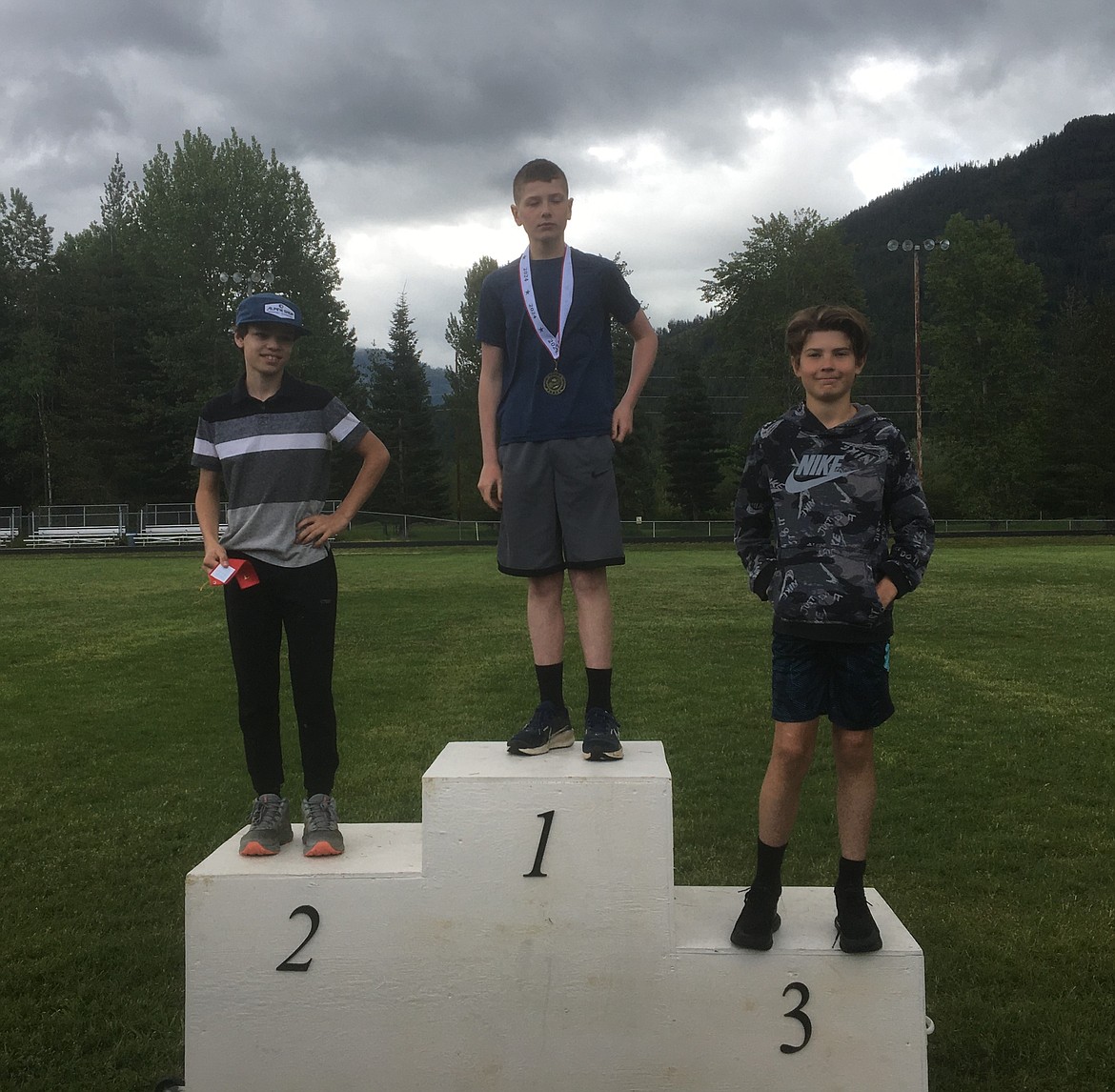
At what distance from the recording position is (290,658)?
3365 mm

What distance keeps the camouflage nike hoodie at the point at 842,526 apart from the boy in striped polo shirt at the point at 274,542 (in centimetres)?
135

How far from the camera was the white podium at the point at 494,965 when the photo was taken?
2889 mm

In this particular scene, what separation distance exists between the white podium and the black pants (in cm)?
56

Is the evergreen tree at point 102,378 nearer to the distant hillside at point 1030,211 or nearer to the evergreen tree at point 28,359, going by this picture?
the evergreen tree at point 28,359

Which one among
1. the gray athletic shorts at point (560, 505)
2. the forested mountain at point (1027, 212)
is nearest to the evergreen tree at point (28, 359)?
the gray athletic shorts at point (560, 505)

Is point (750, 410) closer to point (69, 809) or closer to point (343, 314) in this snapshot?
point (343, 314)

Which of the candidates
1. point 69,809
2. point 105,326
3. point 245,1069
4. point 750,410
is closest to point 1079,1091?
point 245,1069

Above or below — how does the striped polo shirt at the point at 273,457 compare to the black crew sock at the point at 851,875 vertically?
above

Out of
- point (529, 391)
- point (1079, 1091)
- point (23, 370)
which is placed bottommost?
point (1079, 1091)

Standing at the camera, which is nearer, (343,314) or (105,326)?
(105,326)

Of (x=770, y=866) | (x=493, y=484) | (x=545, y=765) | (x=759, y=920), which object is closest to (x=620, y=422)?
(x=493, y=484)

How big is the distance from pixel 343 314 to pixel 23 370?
551 inches

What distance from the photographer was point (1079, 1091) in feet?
9.27

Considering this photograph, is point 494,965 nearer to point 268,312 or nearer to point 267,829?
point 267,829
